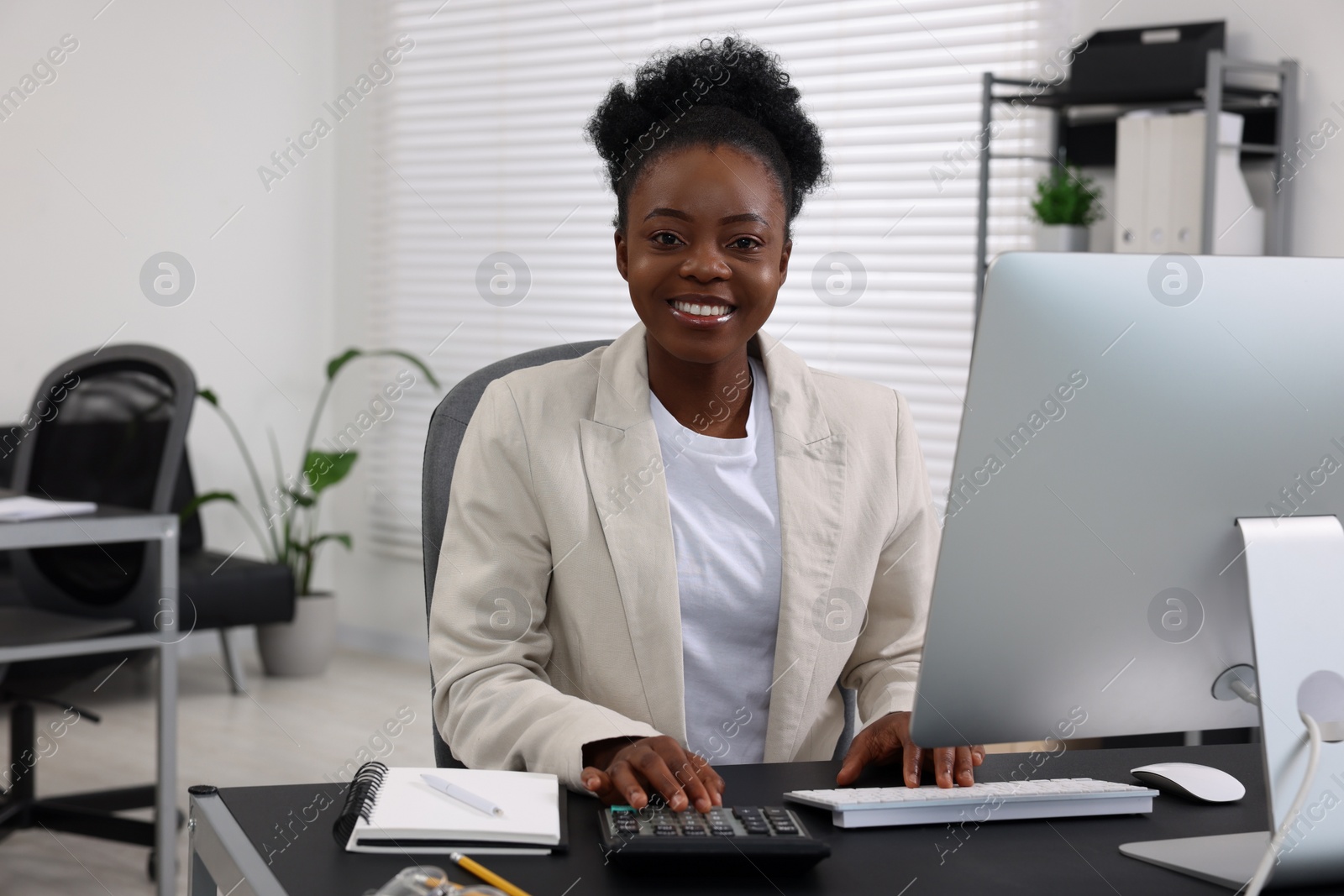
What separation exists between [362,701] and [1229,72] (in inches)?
119

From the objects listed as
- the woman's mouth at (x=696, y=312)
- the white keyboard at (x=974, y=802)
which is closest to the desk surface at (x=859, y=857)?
the white keyboard at (x=974, y=802)

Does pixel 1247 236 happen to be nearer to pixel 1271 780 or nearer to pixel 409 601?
pixel 1271 780

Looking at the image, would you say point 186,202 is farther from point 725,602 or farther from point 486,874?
point 486,874

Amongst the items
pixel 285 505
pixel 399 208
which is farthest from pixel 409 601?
pixel 399 208

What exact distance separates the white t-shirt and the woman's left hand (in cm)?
24

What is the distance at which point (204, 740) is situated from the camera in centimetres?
362

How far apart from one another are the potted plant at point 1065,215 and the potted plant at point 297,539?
2272 millimetres

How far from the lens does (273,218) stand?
4762mm

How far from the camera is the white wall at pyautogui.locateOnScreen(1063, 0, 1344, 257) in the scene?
2688mm

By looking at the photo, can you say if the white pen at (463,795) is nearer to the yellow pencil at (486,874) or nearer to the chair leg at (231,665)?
the yellow pencil at (486,874)

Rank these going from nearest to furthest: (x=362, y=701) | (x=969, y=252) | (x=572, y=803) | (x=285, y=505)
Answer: (x=572, y=803) < (x=969, y=252) < (x=362, y=701) < (x=285, y=505)

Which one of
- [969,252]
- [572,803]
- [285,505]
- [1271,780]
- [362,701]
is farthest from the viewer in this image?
[285,505]

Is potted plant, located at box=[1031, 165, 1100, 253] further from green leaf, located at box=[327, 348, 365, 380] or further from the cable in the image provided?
green leaf, located at box=[327, 348, 365, 380]

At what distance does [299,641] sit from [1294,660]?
3.94 metres
